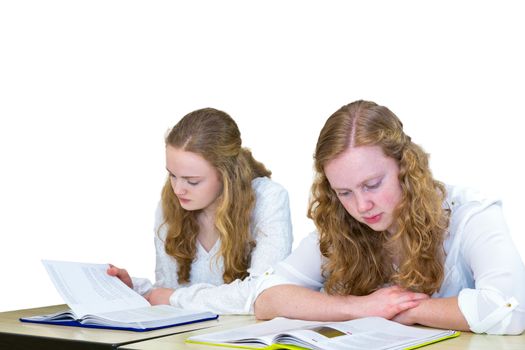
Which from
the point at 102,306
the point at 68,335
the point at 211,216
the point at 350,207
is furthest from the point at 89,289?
the point at 350,207

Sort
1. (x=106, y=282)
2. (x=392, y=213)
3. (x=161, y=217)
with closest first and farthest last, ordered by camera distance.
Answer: (x=392, y=213) → (x=106, y=282) → (x=161, y=217)

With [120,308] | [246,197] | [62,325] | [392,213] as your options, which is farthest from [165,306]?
[392,213]

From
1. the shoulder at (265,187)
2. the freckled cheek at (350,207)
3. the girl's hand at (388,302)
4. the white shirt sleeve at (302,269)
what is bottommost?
the girl's hand at (388,302)

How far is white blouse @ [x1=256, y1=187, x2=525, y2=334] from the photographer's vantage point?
2.22 metres

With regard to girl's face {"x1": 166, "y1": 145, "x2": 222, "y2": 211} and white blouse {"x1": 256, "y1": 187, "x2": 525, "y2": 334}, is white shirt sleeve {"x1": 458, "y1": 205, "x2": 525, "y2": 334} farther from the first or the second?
girl's face {"x1": 166, "y1": 145, "x2": 222, "y2": 211}

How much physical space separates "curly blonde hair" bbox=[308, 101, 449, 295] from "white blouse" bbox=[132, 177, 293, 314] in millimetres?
336

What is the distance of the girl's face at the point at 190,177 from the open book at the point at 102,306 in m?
0.41

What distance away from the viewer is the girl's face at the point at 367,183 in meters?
2.36

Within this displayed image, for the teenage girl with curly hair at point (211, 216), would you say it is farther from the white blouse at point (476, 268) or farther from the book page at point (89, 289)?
the white blouse at point (476, 268)

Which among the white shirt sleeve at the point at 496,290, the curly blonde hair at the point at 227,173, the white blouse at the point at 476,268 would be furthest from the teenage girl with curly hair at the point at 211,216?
the white shirt sleeve at the point at 496,290

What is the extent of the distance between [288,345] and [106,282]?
1.10 meters

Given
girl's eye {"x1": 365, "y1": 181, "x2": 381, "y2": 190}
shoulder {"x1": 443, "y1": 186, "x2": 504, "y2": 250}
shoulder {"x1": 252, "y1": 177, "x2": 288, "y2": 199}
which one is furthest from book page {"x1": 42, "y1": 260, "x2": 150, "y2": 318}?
shoulder {"x1": 443, "y1": 186, "x2": 504, "y2": 250}

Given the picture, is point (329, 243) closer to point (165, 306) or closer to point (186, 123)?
point (165, 306)

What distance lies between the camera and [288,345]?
199 cm
